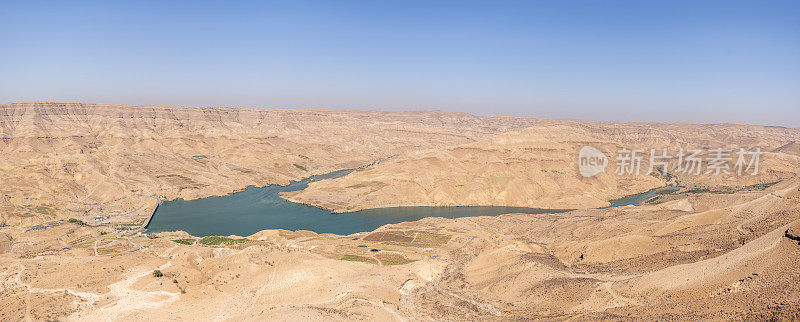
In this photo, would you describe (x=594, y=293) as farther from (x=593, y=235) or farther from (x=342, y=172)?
(x=342, y=172)

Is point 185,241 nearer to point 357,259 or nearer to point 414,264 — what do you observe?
point 357,259

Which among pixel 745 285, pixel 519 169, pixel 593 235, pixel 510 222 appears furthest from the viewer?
pixel 519 169

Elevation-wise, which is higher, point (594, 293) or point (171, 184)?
point (594, 293)

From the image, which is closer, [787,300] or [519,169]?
[787,300]

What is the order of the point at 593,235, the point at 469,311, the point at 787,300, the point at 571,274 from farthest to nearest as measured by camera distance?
the point at 593,235
the point at 571,274
the point at 469,311
the point at 787,300

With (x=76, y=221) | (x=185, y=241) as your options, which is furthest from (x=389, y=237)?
(x=76, y=221)

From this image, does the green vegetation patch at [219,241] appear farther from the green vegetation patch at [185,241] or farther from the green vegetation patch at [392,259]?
the green vegetation patch at [392,259]

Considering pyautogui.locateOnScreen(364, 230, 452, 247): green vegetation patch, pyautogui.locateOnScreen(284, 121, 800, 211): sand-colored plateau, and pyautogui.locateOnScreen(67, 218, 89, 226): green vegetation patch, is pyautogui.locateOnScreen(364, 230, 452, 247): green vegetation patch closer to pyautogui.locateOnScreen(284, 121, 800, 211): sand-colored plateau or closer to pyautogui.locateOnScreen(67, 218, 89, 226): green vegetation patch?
pyautogui.locateOnScreen(284, 121, 800, 211): sand-colored plateau

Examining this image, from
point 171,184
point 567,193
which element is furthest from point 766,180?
point 171,184
